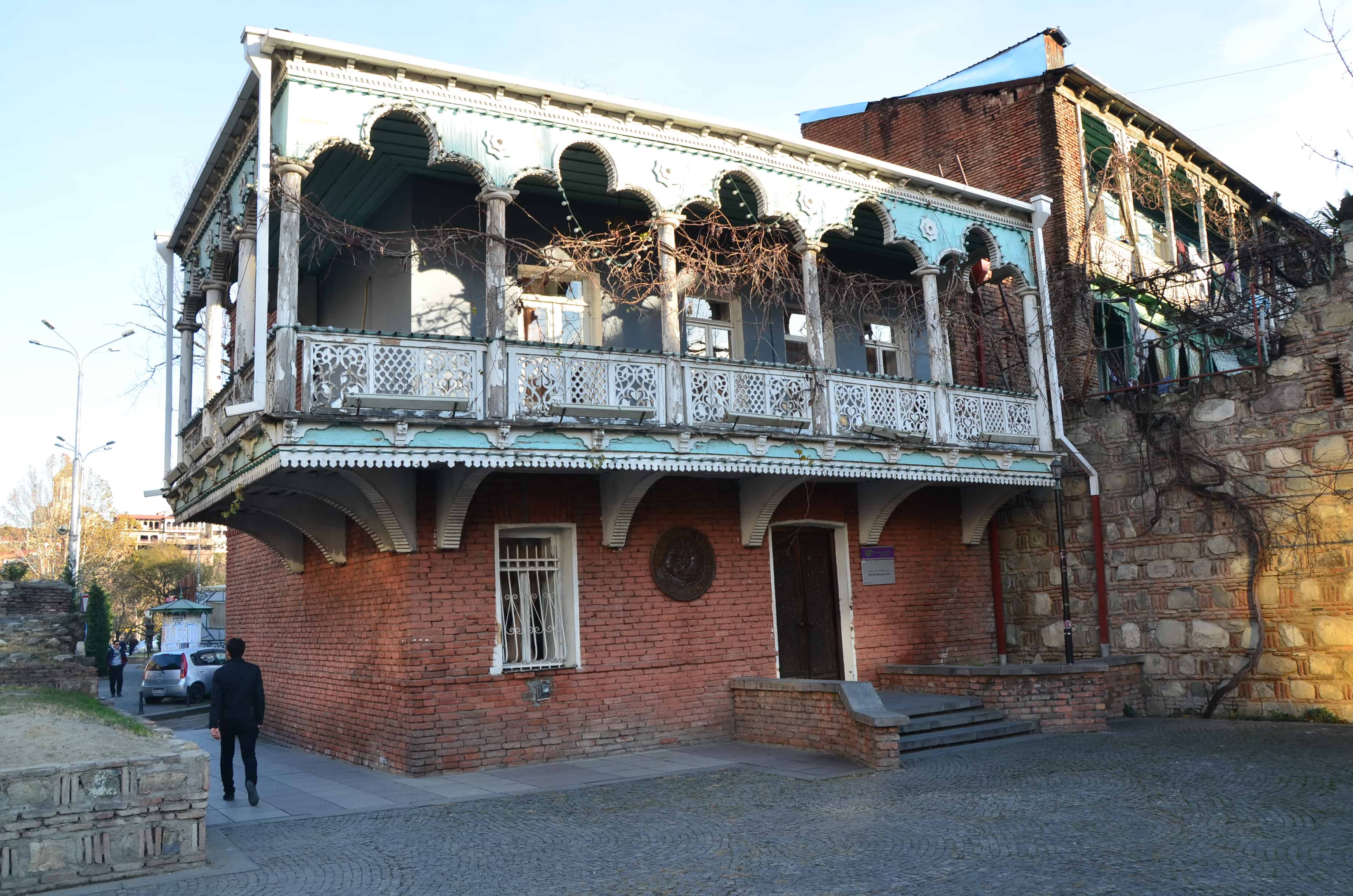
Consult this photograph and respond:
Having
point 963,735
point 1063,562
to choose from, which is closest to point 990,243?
point 1063,562

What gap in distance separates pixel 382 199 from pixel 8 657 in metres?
11.9

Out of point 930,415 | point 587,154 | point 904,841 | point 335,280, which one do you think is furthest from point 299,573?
point 904,841

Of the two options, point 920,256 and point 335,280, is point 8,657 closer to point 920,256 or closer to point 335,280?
point 335,280

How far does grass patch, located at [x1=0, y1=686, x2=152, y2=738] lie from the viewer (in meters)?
10.1

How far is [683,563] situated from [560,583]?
5.32 feet

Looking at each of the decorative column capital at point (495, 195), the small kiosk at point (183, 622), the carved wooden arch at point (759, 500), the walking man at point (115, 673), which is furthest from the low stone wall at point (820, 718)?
the small kiosk at point (183, 622)

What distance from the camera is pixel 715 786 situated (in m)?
10.0

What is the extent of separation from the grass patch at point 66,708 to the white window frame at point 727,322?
790cm

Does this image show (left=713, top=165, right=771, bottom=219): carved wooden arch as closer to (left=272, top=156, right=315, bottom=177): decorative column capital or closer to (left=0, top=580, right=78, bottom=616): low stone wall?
(left=272, top=156, right=315, bottom=177): decorative column capital

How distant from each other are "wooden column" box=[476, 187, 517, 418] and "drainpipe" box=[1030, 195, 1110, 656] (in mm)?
8155

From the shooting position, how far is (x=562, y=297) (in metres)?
13.4

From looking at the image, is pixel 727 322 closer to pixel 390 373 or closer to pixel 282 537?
pixel 390 373

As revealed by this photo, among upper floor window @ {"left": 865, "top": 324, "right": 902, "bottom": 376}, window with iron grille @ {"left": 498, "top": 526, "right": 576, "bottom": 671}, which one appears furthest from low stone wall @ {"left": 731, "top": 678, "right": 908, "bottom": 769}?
upper floor window @ {"left": 865, "top": 324, "right": 902, "bottom": 376}

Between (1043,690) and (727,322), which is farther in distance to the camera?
(727,322)
